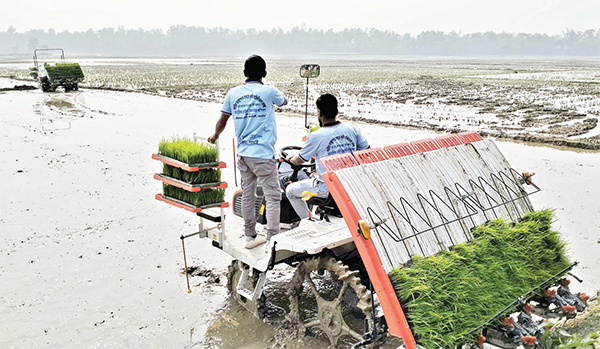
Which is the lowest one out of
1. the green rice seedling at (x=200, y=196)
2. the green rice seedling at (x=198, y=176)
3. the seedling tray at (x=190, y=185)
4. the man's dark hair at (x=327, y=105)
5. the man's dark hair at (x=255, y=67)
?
the green rice seedling at (x=200, y=196)

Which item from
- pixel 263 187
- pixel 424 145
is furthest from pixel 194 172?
pixel 424 145

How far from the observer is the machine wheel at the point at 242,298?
5.23 m

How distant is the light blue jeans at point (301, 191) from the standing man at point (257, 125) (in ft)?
0.52

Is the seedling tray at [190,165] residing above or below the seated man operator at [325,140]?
below

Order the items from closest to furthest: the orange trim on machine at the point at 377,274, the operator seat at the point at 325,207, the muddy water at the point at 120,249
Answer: the orange trim on machine at the point at 377,274 < the operator seat at the point at 325,207 < the muddy water at the point at 120,249

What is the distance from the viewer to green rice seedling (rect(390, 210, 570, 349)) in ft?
12.3

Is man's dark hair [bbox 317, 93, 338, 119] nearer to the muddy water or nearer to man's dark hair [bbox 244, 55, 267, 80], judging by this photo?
man's dark hair [bbox 244, 55, 267, 80]

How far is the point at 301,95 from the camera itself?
3009 centimetres

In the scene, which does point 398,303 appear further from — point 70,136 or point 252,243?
point 70,136

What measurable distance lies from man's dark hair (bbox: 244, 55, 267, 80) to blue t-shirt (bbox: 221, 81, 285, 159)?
0.26ft

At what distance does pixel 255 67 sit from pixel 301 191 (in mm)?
1292

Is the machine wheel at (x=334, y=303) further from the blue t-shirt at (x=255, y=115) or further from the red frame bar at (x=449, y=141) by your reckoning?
the red frame bar at (x=449, y=141)

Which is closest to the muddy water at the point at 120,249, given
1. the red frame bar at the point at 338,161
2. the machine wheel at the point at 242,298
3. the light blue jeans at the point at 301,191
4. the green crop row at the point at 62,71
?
the machine wheel at the point at 242,298

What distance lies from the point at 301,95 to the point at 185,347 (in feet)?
85.0
